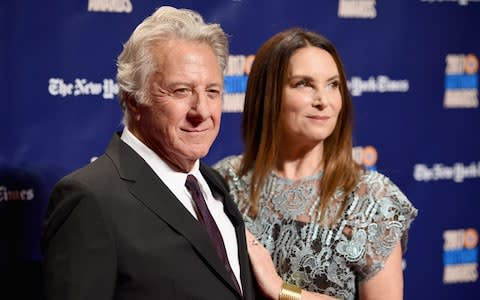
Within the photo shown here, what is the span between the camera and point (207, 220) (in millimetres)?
2074

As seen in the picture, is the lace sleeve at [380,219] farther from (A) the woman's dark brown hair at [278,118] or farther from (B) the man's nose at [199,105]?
(B) the man's nose at [199,105]

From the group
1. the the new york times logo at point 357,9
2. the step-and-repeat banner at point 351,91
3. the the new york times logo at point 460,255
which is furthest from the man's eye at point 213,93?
the the new york times logo at point 460,255

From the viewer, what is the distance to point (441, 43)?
3.75 m

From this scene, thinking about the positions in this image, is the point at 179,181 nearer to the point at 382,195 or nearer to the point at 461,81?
the point at 382,195

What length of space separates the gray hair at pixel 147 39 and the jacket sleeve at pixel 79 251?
30cm

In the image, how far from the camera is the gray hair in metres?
1.91

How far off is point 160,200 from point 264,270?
543mm

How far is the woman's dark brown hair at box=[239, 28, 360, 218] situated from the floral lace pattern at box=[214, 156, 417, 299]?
0.20ft

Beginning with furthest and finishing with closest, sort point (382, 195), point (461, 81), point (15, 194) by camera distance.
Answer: point (461, 81)
point (15, 194)
point (382, 195)

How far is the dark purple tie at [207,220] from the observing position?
80.9 inches

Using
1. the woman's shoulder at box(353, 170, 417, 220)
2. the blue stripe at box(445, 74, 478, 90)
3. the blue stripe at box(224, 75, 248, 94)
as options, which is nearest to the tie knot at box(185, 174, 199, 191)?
the woman's shoulder at box(353, 170, 417, 220)

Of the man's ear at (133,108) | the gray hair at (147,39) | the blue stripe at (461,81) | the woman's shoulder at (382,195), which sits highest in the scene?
the gray hair at (147,39)

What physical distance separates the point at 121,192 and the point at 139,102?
24cm

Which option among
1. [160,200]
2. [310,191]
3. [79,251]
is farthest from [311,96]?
[79,251]
